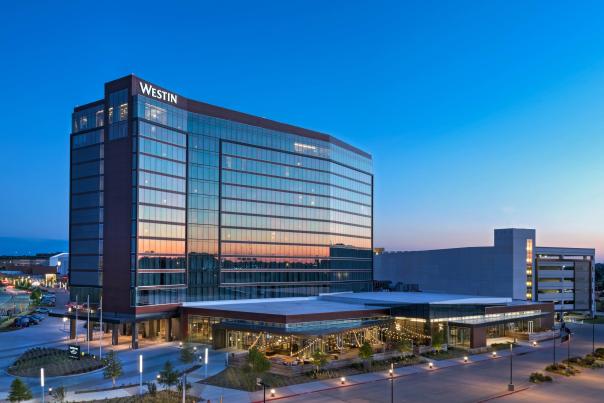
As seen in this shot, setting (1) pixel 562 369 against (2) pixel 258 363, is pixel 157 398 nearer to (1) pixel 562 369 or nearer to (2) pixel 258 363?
(2) pixel 258 363

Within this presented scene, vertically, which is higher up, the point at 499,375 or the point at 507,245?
the point at 507,245

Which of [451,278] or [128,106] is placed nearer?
[128,106]

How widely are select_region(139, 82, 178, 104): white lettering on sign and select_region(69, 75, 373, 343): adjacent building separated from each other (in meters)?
0.18

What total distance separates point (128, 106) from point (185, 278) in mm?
28002

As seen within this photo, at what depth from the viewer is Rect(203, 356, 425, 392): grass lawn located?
2010 inches

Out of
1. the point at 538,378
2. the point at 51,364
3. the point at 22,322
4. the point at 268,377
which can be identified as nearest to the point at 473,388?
the point at 538,378

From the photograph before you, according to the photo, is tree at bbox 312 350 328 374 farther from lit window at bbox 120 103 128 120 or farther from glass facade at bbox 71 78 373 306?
lit window at bbox 120 103 128 120

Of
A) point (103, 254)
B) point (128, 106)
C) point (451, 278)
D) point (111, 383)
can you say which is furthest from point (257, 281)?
point (451, 278)

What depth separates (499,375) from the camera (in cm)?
5850

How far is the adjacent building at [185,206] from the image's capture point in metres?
81.2

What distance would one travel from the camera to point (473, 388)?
51.7 metres

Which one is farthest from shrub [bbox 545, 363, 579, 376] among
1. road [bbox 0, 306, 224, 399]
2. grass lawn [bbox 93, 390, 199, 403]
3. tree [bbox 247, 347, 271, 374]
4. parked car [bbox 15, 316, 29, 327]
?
parked car [bbox 15, 316, 29, 327]

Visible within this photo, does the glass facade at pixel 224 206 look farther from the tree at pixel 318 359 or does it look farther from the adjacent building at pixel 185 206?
the tree at pixel 318 359

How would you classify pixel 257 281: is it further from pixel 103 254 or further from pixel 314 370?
pixel 314 370
